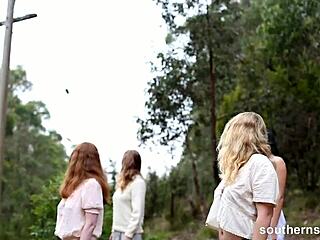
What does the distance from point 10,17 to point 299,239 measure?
3838 millimetres

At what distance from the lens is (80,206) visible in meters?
4.04

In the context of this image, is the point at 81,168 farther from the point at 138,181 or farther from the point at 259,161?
the point at 259,161

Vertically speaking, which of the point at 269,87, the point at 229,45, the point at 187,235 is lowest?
the point at 187,235

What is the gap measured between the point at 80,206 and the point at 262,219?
142cm

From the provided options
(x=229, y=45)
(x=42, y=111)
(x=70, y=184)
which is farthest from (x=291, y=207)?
(x=42, y=111)

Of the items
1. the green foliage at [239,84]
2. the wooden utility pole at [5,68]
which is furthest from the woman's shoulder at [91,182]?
the green foliage at [239,84]

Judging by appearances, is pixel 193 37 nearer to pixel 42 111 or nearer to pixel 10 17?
pixel 10 17

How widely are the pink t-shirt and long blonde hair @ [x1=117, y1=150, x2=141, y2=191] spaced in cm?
96

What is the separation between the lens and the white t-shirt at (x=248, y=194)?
3.00 meters

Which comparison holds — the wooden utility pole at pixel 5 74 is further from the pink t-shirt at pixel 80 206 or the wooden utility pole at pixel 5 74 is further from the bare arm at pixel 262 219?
the bare arm at pixel 262 219

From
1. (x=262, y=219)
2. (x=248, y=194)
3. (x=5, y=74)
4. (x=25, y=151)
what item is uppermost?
(x=25, y=151)

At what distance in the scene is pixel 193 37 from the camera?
54.5ft

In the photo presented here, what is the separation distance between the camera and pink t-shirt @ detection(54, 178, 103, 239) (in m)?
4.03

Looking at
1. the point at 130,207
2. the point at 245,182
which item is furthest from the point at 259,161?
the point at 130,207
